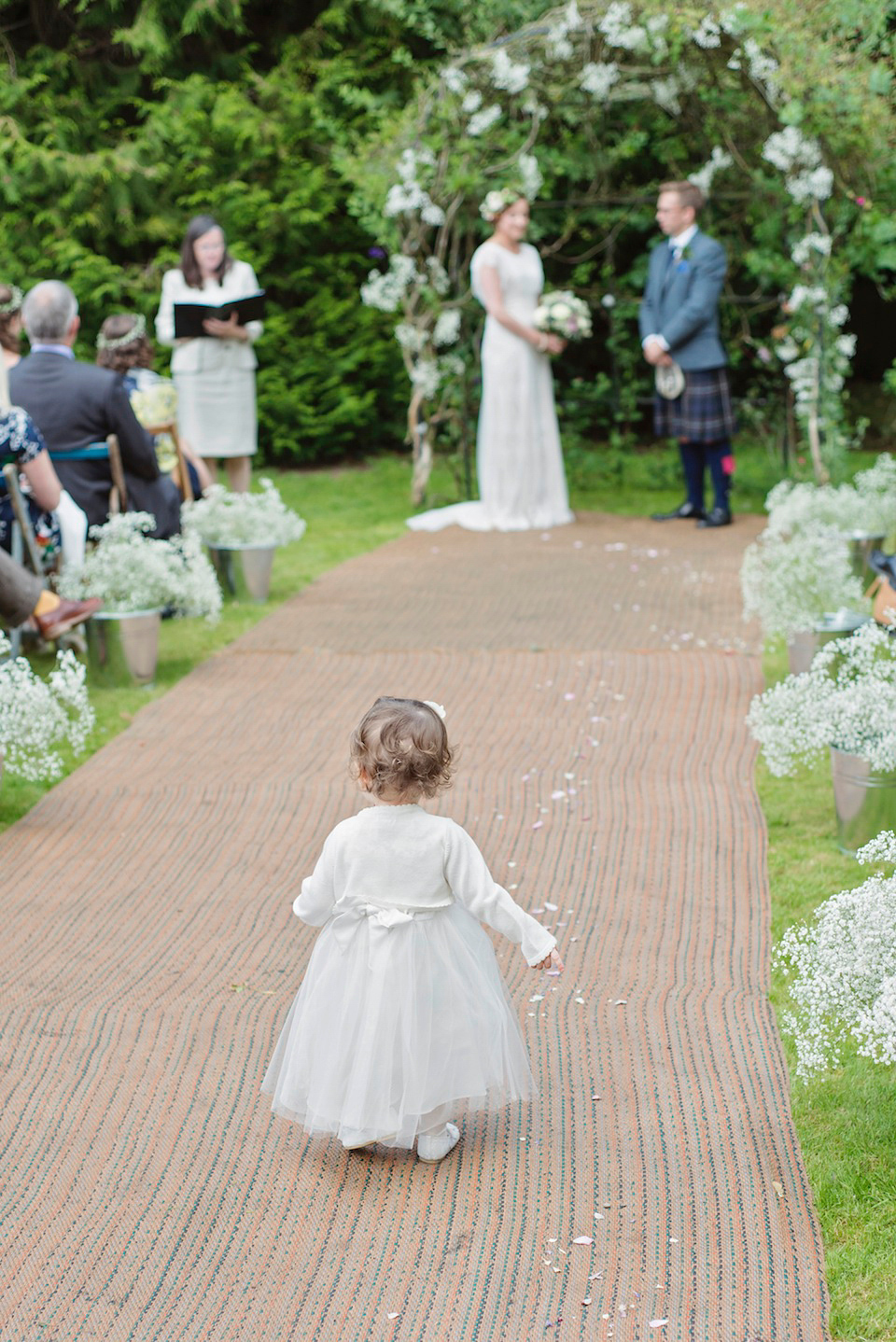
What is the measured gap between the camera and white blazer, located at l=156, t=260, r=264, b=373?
8273 millimetres

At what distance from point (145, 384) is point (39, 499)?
5.53 ft

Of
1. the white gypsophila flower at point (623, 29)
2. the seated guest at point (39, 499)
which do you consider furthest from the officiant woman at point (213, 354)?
the white gypsophila flower at point (623, 29)

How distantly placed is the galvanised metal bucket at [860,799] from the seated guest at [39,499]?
3.10 meters

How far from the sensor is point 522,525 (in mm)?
9234

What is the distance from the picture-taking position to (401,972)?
2.66 meters

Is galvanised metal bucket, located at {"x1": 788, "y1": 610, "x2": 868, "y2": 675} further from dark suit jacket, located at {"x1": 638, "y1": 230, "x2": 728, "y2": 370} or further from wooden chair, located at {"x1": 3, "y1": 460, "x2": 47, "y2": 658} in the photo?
dark suit jacket, located at {"x1": 638, "y1": 230, "x2": 728, "y2": 370}

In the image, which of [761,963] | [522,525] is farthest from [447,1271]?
[522,525]

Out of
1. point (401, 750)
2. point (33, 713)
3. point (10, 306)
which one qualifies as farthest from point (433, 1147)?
point (10, 306)

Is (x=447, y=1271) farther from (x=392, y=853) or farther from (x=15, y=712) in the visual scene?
(x=15, y=712)

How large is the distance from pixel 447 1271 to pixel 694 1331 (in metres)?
0.40

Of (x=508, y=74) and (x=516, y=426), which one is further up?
(x=508, y=74)

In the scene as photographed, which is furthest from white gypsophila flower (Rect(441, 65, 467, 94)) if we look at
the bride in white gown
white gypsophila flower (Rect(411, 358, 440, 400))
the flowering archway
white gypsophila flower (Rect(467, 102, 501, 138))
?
white gypsophila flower (Rect(411, 358, 440, 400))

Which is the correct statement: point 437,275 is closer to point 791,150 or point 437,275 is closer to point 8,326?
point 791,150

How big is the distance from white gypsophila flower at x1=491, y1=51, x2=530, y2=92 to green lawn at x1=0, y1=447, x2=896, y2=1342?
2.52 meters
